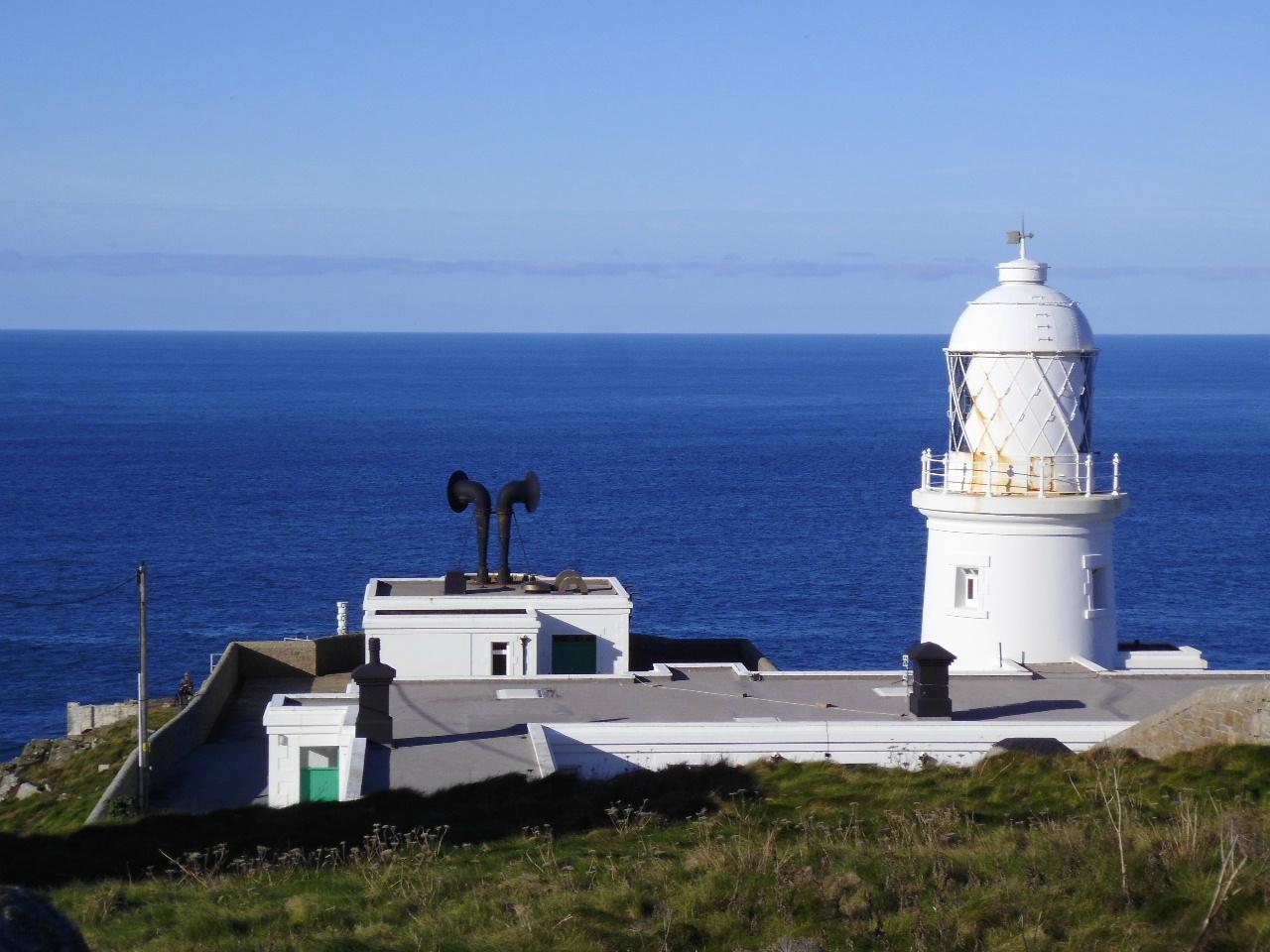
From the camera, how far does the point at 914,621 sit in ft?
172

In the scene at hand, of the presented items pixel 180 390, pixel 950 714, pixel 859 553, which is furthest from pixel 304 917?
pixel 180 390

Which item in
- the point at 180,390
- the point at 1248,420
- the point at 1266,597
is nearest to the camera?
the point at 1266,597

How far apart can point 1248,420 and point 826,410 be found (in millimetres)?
37884

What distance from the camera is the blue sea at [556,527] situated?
5069 cm

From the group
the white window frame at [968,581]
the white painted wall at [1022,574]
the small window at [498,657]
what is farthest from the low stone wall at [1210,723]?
the small window at [498,657]

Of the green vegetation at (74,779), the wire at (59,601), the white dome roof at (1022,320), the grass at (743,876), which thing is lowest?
the wire at (59,601)

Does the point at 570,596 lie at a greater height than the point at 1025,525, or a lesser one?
lesser

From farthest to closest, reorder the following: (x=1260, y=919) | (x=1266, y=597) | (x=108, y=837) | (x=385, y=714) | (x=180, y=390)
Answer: (x=180, y=390) < (x=1266, y=597) < (x=385, y=714) < (x=108, y=837) < (x=1260, y=919)

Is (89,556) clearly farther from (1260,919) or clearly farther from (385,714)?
(1260,919)

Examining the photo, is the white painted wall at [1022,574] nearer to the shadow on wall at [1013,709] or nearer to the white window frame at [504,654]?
the shadow on wall at [1013,709]

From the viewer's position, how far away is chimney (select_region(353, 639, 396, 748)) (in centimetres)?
1847

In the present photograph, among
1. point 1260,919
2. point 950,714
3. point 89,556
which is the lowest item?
point 89,556

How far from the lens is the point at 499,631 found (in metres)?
26.2

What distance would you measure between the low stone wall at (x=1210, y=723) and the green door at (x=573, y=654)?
13.0 m
